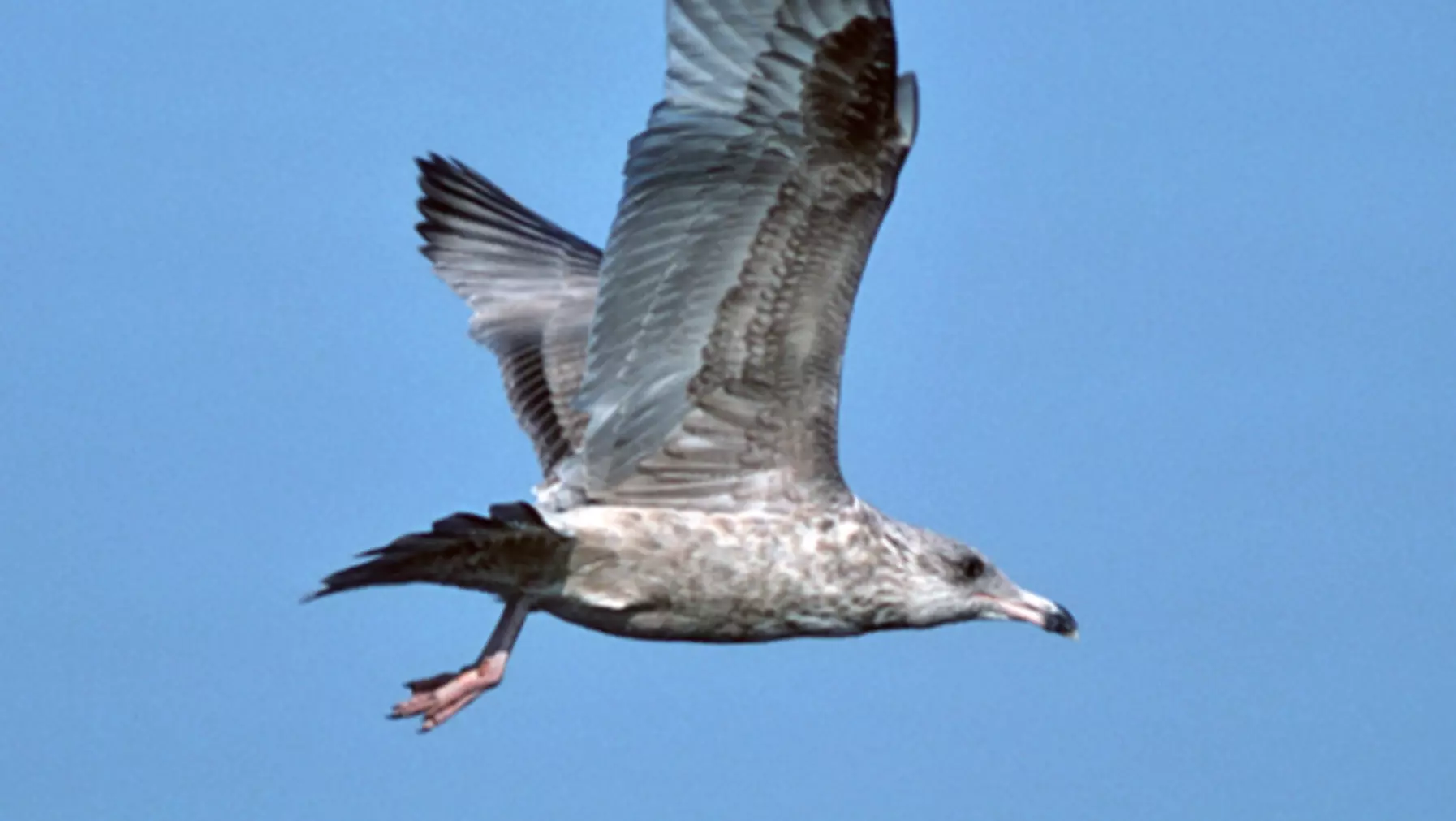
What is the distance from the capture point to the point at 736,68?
374 inches

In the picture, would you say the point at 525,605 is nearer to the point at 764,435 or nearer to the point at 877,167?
the point at 764,435

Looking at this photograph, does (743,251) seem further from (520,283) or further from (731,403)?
(520,283)

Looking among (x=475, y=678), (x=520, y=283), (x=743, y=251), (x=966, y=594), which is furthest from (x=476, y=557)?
(x=520, y=283)

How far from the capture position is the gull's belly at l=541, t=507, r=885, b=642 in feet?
34.6

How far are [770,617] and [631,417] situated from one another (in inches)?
39.6

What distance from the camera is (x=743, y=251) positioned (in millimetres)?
9906

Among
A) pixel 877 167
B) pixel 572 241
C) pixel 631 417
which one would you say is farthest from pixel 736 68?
pixel 572 241

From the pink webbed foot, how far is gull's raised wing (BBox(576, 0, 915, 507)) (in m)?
0.85

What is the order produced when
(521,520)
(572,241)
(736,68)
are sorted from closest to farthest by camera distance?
(736,68) → (521,520) → (572,241)

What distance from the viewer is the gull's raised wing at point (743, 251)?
31.1ft

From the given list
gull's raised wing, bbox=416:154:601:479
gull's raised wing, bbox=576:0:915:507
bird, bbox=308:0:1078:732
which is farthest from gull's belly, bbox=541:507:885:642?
gull's raised wing, bbox=416:154:601:479

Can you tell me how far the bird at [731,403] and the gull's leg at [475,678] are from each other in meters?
0.01

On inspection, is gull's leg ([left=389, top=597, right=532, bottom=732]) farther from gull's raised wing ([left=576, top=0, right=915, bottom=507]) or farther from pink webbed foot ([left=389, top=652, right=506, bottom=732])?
gull's raised wing ([left=576, top=0, right=915, bottom=507])

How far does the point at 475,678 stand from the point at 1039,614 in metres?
2.51
